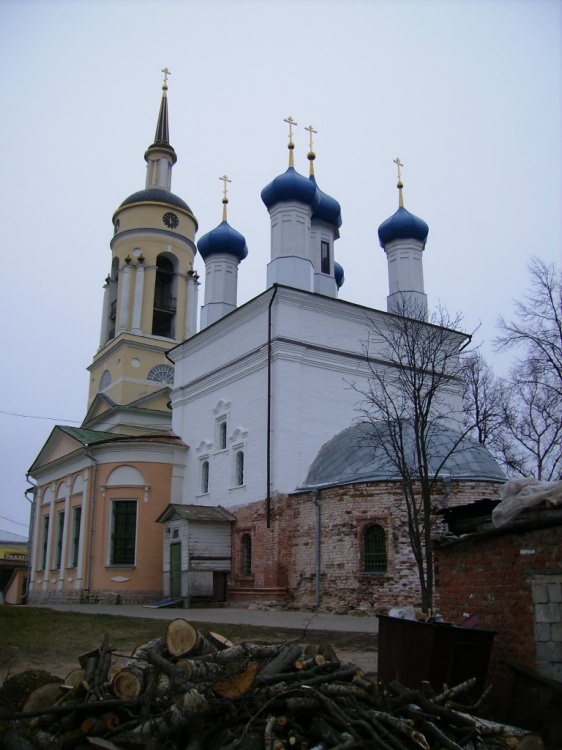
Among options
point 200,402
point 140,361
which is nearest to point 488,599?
point 200,402

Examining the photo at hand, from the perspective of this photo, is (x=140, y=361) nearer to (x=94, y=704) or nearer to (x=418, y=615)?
(x=418, y=615)

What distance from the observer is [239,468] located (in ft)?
67.1

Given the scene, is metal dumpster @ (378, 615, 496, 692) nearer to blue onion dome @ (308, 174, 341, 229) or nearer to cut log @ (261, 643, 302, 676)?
cut log @ (261, 643, 302, 676)

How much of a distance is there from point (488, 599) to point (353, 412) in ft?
42.5

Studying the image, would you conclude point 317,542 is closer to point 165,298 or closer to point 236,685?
point 236,685

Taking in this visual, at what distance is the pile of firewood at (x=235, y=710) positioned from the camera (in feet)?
15.2

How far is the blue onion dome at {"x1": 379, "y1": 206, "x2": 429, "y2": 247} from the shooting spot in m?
24.4

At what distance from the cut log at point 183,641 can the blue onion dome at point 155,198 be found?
28591 mm

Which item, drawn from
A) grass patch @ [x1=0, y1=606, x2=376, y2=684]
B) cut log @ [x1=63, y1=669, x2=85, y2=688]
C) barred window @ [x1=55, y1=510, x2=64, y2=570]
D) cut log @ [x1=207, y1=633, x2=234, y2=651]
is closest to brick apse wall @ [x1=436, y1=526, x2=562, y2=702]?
grass patch @ [x1=0, y1=606, x2=376, y2=684]

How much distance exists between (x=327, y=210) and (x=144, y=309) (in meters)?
10.5

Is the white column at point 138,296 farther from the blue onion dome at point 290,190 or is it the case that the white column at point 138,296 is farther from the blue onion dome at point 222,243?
the blue onion dome at point 290,190

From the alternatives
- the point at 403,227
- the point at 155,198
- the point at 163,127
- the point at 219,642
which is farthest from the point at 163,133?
the point at 219,642

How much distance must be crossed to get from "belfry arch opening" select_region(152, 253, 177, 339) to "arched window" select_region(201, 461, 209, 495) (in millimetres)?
11505

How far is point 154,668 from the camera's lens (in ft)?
17.4
